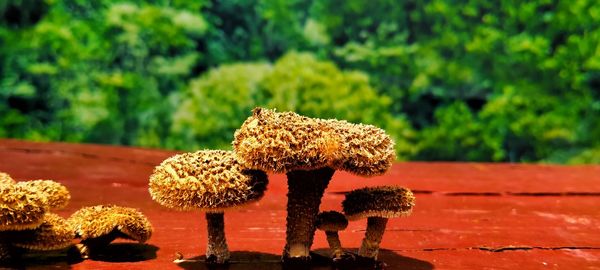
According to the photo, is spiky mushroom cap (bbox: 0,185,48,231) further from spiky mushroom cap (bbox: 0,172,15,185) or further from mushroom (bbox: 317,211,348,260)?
mushroom (bbox: 317,211,348,260)

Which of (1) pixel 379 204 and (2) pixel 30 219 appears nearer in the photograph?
(2) pixel 30 219

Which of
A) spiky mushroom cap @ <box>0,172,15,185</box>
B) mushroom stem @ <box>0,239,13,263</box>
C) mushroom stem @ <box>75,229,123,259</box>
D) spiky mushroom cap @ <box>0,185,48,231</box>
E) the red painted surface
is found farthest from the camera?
the red painted surface

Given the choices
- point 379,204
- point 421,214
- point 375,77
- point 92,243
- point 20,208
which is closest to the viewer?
point 20,208

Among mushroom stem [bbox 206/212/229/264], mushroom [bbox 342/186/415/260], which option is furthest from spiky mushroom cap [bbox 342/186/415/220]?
mushroom stem [bbox 206/212/229/264]

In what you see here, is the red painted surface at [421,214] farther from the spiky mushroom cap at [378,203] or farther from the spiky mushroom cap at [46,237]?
the spiky mushroom cap at [378,203]

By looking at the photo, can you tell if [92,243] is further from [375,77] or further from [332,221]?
[375,77]

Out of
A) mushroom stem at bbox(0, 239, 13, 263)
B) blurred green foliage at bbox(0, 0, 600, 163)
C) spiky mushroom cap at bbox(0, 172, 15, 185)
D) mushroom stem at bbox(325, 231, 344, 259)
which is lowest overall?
mushroom stem at bbox(0, 239, 13, 263)

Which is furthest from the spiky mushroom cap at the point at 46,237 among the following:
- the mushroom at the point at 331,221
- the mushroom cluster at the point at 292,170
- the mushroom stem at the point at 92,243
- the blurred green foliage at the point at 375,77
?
the blurred green foliage at the point at 375,77

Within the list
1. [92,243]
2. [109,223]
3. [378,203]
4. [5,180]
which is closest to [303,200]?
[378,203]
